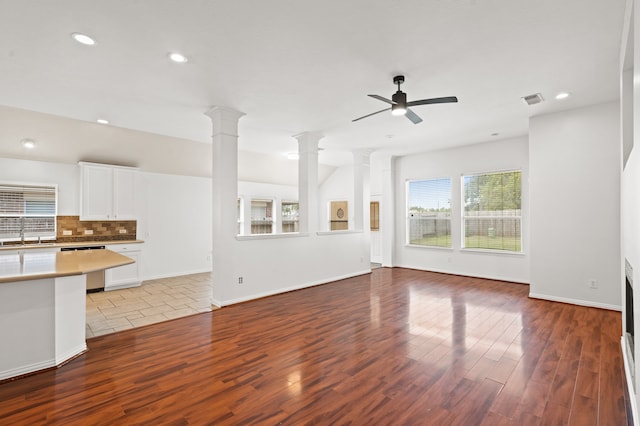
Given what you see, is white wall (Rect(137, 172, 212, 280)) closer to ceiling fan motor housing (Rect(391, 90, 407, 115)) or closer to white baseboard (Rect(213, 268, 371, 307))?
white baseboard (Rect(213, 268, 371, 307))

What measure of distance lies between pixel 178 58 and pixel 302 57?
4.07 ft

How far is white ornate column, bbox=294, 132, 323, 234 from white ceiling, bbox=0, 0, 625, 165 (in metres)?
0.93

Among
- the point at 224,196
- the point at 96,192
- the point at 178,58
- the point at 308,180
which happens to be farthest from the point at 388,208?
the point at 96,192

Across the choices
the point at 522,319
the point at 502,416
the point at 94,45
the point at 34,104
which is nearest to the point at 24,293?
the point at 94,45

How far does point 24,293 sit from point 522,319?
542cm

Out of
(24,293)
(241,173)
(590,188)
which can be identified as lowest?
(24,293)

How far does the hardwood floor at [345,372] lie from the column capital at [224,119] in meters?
2.64

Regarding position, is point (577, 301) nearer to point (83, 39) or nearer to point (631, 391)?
point (631, 391)

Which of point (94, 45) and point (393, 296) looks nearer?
point (94, 45)

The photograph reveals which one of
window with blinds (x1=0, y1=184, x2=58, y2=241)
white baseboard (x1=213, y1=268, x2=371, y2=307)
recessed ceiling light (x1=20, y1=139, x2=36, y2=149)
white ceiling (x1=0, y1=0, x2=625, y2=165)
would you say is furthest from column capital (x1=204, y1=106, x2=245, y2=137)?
window with blinds (x1=0, y1=184, x2=58, y2=241)

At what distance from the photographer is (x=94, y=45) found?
2.78m

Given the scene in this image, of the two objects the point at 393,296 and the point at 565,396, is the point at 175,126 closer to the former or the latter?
the point at 393,296

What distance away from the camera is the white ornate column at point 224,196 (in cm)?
452

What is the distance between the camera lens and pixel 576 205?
4.50 meters
